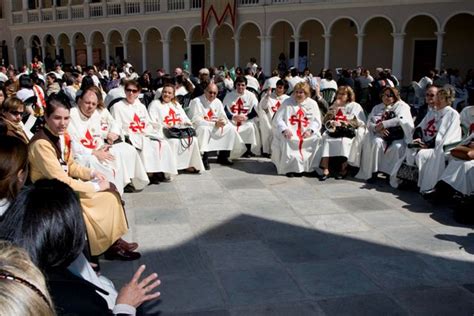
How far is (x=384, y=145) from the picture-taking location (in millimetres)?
7742

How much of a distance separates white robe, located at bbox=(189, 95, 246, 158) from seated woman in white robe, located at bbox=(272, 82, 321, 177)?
2.76ft

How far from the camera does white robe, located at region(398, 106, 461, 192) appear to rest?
21.9ft

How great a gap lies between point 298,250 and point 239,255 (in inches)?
23.9

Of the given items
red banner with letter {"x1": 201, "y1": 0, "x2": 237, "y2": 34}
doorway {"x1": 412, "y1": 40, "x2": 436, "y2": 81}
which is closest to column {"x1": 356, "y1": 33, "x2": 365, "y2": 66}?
doorway {"x1": 412, "y1": 40, "x2": 436, "y2": 81}

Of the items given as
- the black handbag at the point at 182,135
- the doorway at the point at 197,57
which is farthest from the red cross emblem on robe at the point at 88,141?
the doorway at the point at 197,57

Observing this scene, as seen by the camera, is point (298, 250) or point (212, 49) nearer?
point (298, 250)

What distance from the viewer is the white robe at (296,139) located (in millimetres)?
8031

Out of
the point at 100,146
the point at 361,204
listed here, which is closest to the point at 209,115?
the point at 100,146

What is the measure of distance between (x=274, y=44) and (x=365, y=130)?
1825 cm

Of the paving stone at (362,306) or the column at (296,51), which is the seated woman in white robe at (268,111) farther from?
the column at (296,51)

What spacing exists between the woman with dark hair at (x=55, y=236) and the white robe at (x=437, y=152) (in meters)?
5.66

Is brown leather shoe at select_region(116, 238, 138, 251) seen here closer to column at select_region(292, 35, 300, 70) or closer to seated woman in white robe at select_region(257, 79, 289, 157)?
seated woman in white robe at select_region(257, 79, 289, 157)

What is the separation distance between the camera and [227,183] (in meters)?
7.66

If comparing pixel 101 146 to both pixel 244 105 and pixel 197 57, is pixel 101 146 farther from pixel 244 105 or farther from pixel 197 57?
pixel 197 57
